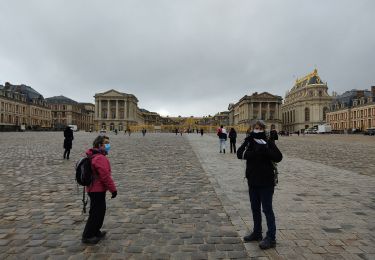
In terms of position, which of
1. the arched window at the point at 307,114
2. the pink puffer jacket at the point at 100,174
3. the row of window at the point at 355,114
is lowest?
the pink puffer jacket at the point at 100,174

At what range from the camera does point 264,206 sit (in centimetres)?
443

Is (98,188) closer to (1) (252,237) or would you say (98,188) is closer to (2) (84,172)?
(2) (84,172)

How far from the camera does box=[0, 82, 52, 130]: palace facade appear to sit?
78.5 m

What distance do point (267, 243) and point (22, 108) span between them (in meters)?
99.1

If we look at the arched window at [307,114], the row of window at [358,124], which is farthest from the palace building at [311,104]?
the row of window at [358,124]

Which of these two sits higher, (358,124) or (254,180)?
(358,124)

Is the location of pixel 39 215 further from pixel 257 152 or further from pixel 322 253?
pixel 322 253

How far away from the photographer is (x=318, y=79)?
118 metres

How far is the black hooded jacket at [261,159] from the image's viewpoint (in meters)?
4.26

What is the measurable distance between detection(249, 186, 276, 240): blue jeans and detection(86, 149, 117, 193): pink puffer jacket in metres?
2.16

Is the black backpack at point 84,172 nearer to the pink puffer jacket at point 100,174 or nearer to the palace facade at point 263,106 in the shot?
the pink puffer jacket at point 100,174

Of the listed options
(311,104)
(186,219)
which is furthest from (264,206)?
(311,104)

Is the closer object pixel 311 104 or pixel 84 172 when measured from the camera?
pixel 84 172

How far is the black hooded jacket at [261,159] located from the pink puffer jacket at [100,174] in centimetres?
207
